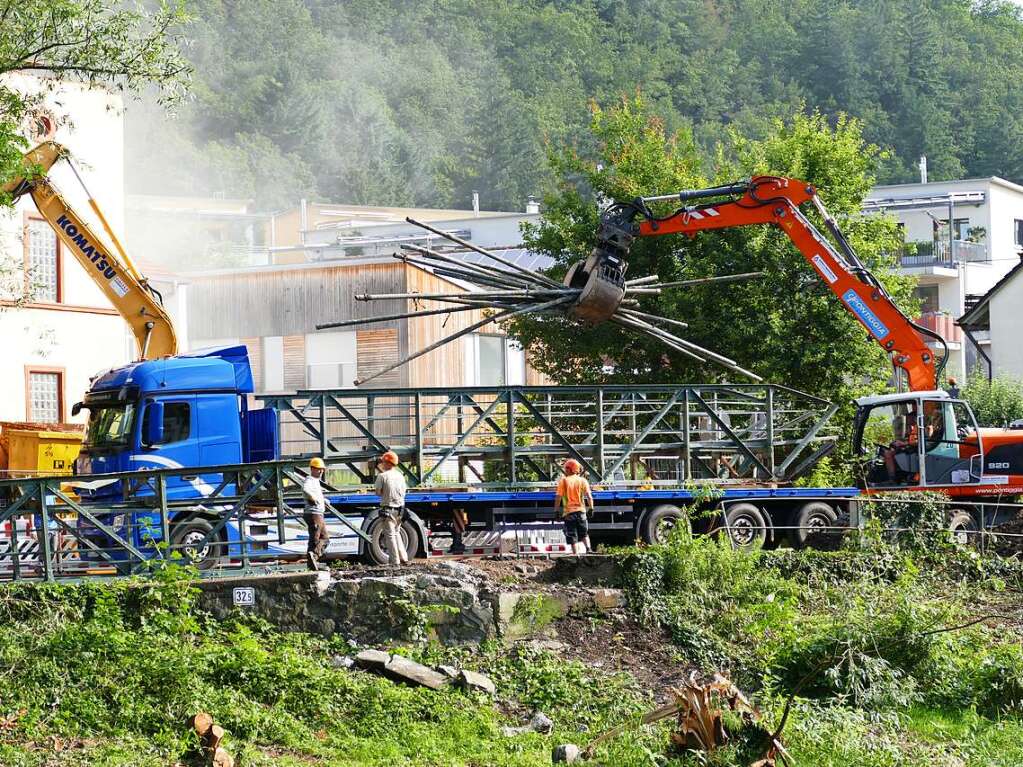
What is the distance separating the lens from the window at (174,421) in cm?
1920

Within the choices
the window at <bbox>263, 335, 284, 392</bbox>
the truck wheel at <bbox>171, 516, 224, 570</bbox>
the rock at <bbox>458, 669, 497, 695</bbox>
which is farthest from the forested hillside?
the rock at <bbox>458, 669, 497, 695</bbox>

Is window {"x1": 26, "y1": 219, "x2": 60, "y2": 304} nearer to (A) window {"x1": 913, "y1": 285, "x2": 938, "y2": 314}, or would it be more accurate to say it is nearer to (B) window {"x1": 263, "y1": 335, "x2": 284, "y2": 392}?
(B) window {"x1": 263, "y1": 335, "x2": 284, "y2": 392}

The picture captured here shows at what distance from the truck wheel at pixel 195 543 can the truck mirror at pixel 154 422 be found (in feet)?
7.17

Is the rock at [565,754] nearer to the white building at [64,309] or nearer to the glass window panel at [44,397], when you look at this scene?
the white building at [64,309]

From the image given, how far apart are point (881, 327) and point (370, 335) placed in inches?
726

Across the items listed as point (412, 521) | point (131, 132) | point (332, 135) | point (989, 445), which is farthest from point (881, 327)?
point (332, 135)

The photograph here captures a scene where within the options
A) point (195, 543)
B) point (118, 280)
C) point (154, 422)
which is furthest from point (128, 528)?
point (118, 280)

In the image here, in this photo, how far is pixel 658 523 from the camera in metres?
21.0

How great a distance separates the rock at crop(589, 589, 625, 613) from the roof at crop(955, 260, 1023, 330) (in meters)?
31.8

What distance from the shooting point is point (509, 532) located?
69.1 ft

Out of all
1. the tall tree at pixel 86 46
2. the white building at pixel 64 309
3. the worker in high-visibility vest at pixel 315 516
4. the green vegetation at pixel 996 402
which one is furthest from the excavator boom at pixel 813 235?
the green vegetation at pixel 996 402

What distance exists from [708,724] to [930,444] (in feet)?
38.0

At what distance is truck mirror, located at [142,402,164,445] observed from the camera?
1916 centimetres

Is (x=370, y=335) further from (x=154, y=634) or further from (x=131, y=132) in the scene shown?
(x=131, y=132)
